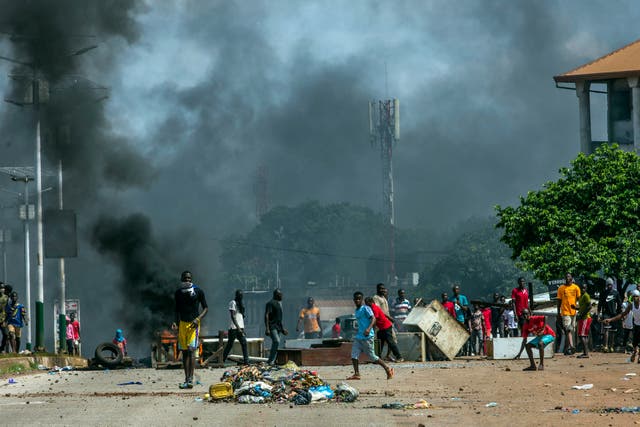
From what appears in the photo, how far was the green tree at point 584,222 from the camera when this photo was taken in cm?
3597

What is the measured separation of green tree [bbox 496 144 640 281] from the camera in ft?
118

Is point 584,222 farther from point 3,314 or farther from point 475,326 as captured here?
point 3,314

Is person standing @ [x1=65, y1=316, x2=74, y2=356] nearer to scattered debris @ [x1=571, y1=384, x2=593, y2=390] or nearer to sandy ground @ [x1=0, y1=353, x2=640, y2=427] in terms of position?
sandy ground @ [x1=0, y1=353, x2=640, y2=427]

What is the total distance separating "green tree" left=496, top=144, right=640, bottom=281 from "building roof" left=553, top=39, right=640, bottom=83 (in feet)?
67.4

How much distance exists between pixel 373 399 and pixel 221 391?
6.33ft

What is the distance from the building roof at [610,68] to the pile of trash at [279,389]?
45426 mm

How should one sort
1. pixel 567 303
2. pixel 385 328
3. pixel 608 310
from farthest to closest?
1. pixel 608 310
2. pixel 567 303
3. pixel 385 328

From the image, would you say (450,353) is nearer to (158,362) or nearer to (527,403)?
(158,362)

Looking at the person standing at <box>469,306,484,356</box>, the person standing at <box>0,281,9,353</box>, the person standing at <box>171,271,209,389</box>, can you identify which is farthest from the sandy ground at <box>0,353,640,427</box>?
the person standing at <box>469,306,484,356</box>

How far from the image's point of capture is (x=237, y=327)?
25.0m

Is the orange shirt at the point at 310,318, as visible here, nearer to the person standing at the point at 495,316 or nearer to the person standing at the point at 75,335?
the person standing at the point at 495,316

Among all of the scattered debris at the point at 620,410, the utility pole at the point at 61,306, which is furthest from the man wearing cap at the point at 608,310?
the utility pole at the point at 61,306

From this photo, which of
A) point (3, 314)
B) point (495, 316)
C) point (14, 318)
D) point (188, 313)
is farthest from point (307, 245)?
point (188, 313)

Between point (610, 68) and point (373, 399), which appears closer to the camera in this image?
point (373, 399)
